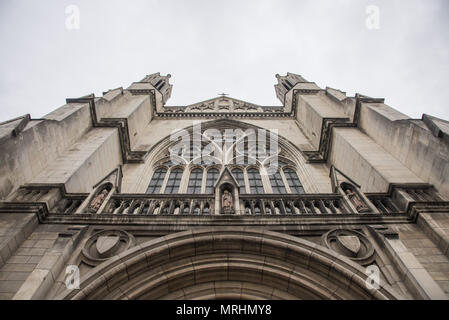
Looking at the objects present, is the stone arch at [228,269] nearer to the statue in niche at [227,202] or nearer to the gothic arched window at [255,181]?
the statue in niche at [227,202]

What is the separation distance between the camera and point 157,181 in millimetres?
10688

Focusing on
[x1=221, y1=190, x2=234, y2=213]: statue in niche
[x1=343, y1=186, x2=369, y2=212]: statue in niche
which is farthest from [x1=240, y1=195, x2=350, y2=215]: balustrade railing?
[x1=221, y1=190, x2=234, y2=213]: statue in niche

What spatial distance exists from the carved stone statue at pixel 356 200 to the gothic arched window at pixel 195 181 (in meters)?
4.86

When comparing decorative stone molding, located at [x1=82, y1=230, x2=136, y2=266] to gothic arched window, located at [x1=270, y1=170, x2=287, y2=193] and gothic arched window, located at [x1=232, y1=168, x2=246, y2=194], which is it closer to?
gothic arched window, located at [x1=232, y1=168, x2=246, y2=194]

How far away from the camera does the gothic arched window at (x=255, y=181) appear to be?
9.92 meters

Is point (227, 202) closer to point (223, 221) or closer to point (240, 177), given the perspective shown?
point (223, 221)

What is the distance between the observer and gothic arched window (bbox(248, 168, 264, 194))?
9.92 m

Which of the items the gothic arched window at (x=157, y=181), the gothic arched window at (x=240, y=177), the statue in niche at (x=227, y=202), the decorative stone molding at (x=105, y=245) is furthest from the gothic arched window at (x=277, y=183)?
the decorative stone molding at (x=105, y=245)

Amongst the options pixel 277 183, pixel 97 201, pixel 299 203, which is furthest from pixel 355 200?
pixel 97 201

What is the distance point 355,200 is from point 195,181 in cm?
564
